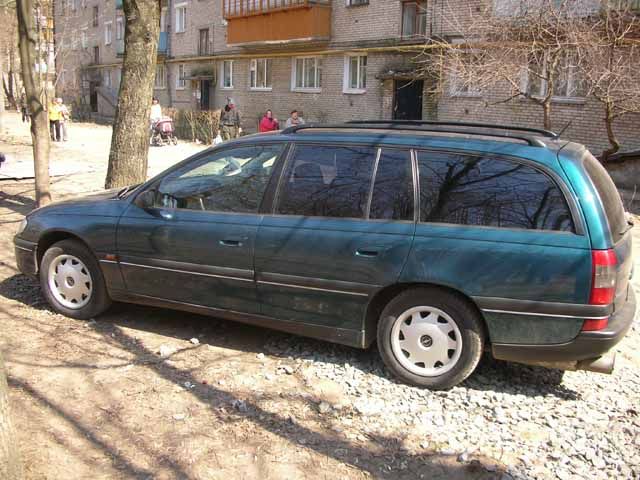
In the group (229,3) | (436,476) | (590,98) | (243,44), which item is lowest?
(436,476)

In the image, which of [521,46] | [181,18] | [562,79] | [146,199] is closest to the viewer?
[146,199]

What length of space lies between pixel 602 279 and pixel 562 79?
12.0 metres

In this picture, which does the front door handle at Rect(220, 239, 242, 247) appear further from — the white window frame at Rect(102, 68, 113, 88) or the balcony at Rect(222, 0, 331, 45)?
the white window frame at Rect(102, 68, 113, 88)

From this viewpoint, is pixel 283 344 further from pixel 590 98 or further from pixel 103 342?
pixel 590 98

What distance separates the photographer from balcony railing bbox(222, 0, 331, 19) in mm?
23516

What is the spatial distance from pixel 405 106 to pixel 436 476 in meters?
19.4

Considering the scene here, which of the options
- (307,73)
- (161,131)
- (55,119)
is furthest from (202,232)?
(307,73)

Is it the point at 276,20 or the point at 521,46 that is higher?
the point at 276,20

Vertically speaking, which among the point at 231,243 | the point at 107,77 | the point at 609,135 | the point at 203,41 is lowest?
the point at 231,243

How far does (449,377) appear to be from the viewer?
4082 millimetres

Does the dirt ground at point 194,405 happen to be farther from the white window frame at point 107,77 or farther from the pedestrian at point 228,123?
the white window frame at point 107,77

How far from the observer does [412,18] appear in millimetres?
21359

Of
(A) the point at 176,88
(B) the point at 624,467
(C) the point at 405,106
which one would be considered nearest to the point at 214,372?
(B) the point at 624,467

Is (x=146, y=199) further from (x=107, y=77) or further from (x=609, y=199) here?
(x=107, y=77)
